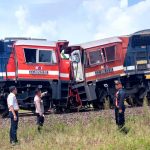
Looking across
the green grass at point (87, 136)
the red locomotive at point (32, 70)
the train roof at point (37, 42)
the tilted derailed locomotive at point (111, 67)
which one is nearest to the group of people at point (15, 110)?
the green grass at point (87, 136)

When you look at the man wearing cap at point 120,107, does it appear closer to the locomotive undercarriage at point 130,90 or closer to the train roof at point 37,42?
the train roof at point 37,42

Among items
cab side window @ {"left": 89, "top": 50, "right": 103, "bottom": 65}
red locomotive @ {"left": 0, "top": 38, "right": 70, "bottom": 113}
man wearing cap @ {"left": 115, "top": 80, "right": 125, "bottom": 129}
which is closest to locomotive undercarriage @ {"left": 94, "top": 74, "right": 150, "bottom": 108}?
cab side window @ {"left": 89, "top": 50, "right": 103, "bottom": 65}

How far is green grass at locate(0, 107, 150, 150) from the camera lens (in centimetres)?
954

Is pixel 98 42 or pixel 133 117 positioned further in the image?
pixel 98 42

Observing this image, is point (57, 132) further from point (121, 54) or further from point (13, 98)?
point (121, 54)

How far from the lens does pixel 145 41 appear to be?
21484 millimetres

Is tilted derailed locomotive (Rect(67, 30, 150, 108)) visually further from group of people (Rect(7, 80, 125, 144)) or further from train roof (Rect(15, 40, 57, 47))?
group of people (Rect(7, 80, 125, 144))

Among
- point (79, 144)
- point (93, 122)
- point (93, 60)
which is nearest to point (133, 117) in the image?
point (93, 122)

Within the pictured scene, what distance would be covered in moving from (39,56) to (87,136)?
30.5 ft

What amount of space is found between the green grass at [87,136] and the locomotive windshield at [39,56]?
20.9 ft

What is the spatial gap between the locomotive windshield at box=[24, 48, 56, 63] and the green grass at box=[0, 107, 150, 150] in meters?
6.38

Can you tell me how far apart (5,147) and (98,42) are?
1137cm

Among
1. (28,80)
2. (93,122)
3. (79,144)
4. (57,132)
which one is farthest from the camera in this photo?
(28,80)

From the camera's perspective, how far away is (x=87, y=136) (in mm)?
11617
